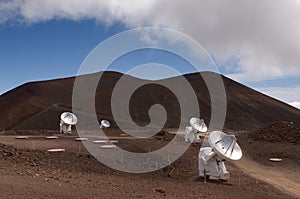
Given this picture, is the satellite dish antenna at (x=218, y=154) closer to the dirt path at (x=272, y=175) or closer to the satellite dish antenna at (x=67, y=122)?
the dirt path at (x=272, y=175)

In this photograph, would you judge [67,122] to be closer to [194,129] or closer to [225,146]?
[194,129]

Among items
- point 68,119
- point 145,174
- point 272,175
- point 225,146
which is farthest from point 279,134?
point 145,174

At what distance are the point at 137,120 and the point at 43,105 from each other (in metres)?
35.9

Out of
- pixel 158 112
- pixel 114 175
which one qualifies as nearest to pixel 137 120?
pixel 158 112

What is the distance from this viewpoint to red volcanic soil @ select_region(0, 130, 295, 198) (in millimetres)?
13961

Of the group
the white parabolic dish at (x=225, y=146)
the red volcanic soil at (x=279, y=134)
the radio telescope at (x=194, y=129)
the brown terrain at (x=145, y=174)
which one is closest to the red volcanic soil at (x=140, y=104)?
the red volcanic soil at (x=279, y=134)

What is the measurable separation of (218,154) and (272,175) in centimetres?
695

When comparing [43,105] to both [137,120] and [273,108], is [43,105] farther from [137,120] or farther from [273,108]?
[273,108]

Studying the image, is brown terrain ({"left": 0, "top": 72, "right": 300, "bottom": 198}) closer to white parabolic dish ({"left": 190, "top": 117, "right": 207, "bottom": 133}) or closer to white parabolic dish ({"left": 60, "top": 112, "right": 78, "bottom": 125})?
white parabolic dish ({"left": 190, "top": 117, "right": 207, "bottom": 133})

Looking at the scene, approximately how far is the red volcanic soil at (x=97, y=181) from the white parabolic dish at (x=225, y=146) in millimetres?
1361

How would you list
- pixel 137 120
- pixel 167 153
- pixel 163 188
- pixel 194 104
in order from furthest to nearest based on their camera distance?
pixel 194 104 < pixel 137 120 < pixel 167 153 < pixel 163 188

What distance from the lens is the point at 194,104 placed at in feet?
340

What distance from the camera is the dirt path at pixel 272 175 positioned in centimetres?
2088

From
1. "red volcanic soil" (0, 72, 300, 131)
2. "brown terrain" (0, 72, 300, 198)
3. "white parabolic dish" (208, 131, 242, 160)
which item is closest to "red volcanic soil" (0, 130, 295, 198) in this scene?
"brown terrain" (0, 72, 300, 198)
